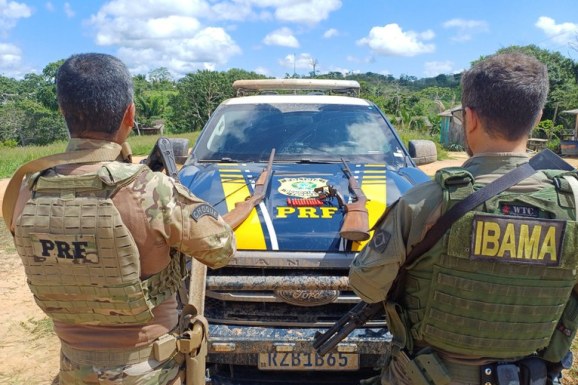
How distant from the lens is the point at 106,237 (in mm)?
1616

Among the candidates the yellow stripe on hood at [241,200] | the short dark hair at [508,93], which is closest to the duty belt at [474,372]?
the short dark hair at [508,93]

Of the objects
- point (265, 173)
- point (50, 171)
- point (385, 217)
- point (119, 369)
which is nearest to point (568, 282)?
point (385, 217)

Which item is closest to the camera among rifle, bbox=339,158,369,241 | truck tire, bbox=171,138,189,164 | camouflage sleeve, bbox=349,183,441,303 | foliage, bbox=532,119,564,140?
camouflage sleeve, bbox=349,183,441,303

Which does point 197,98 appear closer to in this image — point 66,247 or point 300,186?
point 300,186

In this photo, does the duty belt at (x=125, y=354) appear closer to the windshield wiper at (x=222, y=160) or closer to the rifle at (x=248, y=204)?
the rifle at (x=248, y=204)

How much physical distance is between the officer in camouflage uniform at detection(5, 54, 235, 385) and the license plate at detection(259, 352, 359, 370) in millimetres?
766

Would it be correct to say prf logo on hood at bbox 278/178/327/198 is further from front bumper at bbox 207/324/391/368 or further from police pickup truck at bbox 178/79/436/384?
front bumper at bbox 207/324/391/368

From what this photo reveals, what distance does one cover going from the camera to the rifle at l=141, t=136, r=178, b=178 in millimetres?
2283

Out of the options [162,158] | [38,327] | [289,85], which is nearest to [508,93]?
[162,158]

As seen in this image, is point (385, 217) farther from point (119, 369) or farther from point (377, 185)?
point (377, 185)

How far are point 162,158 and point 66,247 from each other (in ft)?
2.45

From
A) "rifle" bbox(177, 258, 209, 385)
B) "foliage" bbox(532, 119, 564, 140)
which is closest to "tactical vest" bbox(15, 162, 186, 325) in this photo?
"rifle" bbox(177, 258, 209, 385)

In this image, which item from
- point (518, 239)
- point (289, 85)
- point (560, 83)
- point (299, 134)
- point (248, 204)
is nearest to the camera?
point (518, 239)

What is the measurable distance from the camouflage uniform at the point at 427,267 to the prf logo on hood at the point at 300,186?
126cm
